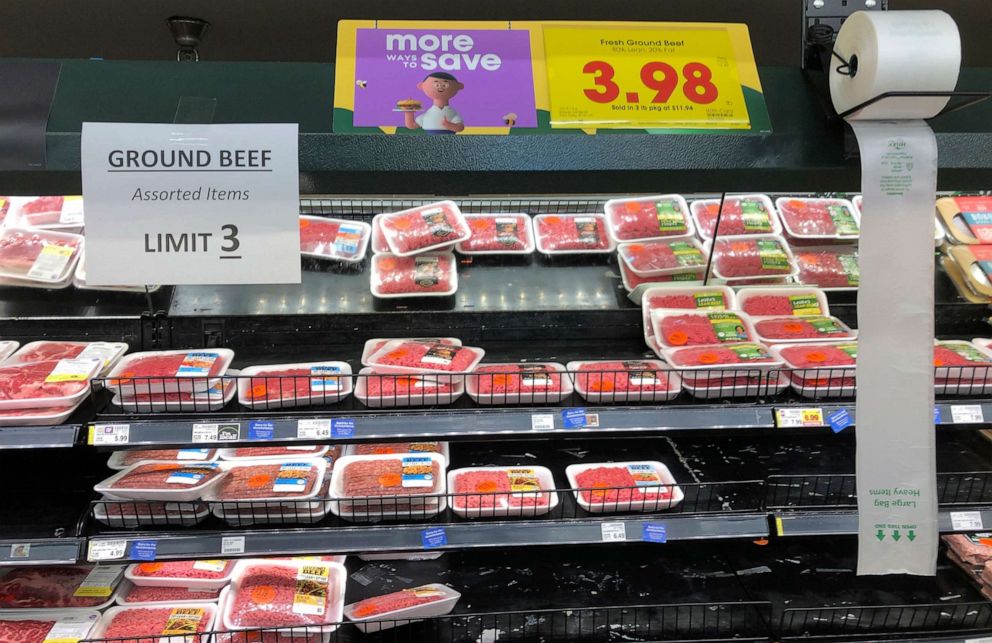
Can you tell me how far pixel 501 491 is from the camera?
2.19 meters

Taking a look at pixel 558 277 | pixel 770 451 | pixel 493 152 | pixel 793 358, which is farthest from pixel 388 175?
pixel 770 451

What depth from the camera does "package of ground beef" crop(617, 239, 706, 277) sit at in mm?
2535

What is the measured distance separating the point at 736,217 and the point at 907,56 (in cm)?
161

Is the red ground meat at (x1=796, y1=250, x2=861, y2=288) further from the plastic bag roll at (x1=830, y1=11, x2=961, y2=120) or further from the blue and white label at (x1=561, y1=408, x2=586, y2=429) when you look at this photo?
the plastic bag roll at (x1=830, y1=11, x2=961, y2=120)

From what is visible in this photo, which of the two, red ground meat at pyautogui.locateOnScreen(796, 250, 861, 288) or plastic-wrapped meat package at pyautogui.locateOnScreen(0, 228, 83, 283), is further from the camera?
red ground meat at pyautogui.locateOnScreen(796, 250, 861, 288)

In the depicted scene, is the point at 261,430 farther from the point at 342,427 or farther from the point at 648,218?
the point at 648,218

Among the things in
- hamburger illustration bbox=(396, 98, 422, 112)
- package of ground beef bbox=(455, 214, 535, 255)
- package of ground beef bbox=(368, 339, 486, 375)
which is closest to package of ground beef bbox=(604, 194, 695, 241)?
package of ground beef bbox=(455, 214, 535, 255)

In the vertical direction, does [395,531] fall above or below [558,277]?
below

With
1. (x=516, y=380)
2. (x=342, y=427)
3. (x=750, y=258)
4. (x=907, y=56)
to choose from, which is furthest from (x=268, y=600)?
(x=907, y=56)

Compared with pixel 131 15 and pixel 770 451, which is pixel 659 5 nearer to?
pixel 131 15

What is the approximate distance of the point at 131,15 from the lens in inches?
67.1

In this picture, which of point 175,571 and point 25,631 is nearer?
point 25,631

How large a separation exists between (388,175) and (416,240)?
1.12 metres

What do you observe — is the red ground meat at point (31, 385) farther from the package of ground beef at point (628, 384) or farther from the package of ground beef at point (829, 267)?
the package of ground beef at point (829, 267)
